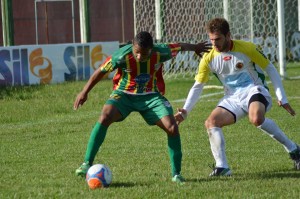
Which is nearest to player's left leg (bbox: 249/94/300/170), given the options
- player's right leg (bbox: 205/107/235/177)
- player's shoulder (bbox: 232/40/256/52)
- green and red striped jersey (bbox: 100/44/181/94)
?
player's right leg (bbox: 205/107/235/177)

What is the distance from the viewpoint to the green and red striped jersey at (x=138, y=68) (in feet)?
27.5

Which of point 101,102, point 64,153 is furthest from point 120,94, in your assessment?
point 101,102

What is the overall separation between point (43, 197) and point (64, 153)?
2895 millimetres

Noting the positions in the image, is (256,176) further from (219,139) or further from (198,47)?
(198,47)

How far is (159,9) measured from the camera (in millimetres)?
21594

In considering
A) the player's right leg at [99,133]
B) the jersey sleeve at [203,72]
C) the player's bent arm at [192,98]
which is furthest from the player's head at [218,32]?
the player's right leg at [99,133]

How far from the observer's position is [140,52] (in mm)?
8148

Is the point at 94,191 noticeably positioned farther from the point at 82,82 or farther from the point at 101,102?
the point at 82,82

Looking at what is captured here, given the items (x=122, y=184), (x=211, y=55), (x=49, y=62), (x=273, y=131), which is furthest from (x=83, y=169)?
(x=49, y=62)

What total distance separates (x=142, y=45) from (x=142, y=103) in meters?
0.66

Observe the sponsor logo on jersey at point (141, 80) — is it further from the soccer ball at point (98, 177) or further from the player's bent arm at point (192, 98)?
the soccer ball at point (98, 177)

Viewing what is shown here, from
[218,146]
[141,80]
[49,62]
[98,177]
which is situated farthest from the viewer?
[49,62]

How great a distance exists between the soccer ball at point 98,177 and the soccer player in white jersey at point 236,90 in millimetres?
987

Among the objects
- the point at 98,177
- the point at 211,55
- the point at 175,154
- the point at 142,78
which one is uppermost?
the point at 211,55
